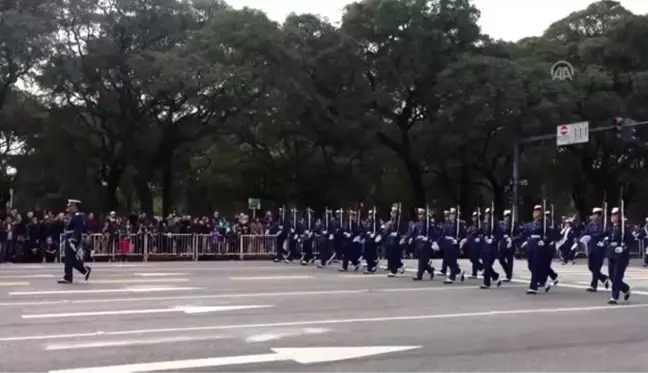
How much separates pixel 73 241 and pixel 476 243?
369 inches

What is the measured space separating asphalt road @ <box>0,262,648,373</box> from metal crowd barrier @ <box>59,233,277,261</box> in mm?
8654

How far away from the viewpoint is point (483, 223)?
71.3 feet

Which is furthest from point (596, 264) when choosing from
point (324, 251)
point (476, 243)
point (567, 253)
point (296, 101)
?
point (296, 101)

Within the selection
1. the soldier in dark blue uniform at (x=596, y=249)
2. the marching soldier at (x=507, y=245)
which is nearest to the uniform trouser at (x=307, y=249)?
the marching soldier at (x=507, y=245)

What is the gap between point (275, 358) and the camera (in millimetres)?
9477

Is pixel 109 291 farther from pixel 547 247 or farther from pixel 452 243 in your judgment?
pixel 547 247

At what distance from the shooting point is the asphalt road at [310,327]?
30.4ft

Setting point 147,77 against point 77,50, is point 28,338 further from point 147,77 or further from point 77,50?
point 77,50

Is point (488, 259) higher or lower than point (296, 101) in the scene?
lower

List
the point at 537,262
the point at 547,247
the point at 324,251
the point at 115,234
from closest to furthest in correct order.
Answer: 1. the point at 537,262
2. the point at 547,247
3. the point at 324,251
4. the point at 115,234

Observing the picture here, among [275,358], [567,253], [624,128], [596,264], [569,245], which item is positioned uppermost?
[624,128]

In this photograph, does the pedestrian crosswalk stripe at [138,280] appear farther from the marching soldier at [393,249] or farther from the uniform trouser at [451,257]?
the uniform trouser at [451,257]

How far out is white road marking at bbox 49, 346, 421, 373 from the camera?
28.7 feet

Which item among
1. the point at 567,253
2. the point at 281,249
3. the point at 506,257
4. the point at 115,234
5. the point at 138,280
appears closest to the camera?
the point at 138,280
